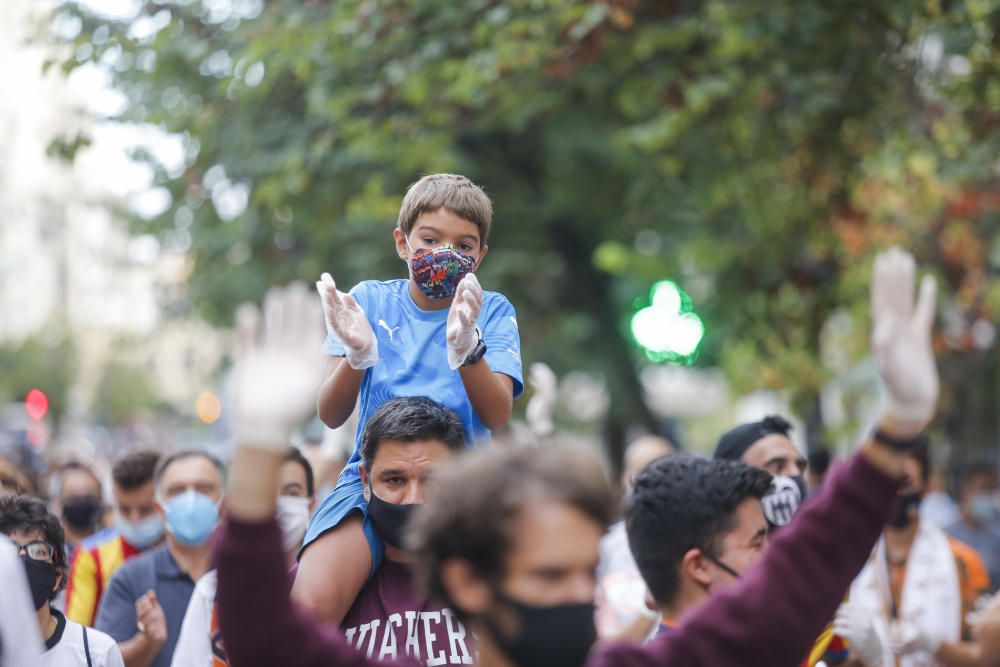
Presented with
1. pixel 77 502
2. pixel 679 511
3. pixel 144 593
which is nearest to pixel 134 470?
pixel 77 502

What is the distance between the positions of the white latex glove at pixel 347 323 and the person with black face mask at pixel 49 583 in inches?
56.5

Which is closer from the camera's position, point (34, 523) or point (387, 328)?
point (387, 328)

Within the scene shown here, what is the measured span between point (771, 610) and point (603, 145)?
1329 cm

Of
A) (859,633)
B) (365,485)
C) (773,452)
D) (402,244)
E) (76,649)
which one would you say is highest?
(402,244)

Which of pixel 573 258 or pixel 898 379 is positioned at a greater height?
pixel 898 379

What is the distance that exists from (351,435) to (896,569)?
16.8 ft

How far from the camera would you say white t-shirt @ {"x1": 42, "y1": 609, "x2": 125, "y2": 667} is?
450 cm

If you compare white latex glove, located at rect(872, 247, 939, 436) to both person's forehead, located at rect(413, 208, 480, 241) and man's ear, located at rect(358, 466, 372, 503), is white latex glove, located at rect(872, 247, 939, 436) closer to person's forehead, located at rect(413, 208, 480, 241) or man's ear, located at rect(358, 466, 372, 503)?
man's ear, located at rect(358, 466, 372, 503)

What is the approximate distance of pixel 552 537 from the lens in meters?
2.60

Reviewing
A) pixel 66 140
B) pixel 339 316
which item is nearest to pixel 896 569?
pixel 339 316

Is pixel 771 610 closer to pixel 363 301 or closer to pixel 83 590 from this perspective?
pixel 363 301

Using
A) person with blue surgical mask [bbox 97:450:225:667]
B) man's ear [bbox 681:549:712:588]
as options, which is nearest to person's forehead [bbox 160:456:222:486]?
person with blue surgical mask [bbox 97:450:225:667]

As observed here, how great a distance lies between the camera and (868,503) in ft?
8.63

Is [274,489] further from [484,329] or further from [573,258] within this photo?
[573,258]
